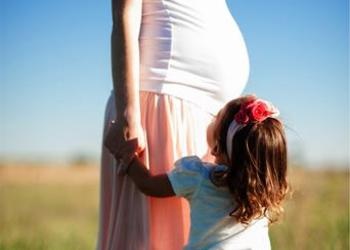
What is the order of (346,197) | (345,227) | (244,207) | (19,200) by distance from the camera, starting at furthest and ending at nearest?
(19,200) → (346,197) → (345,227) → (244,207)

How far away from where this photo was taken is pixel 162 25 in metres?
2.11

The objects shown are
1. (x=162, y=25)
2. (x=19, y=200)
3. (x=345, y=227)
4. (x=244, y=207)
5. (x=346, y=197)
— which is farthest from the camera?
(x=19, y=200)

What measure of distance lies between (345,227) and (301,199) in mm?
429

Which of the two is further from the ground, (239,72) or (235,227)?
(239,72)

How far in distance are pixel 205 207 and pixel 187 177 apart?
3.9 inches

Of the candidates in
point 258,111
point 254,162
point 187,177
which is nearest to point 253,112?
point 258,111

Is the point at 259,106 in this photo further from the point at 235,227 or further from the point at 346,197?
the point at 346,197

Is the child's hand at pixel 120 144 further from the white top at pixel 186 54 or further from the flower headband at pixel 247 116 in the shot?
the flower headband at pixel 247 116

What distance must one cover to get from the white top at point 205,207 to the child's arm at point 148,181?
0.03 meters

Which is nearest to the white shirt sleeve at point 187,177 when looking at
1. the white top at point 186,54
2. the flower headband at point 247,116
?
the flower headband at point 247,116

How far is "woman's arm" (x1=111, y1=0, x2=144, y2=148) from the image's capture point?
6.61 ft

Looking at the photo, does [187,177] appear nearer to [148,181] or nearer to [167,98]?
[148,181]

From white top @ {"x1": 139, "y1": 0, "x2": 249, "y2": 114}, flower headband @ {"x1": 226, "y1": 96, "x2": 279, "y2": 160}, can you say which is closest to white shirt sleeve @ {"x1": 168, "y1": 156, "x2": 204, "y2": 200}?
flower headband @ {"x1": 226, "y1": 96, "x2": 279, "y2": 160}

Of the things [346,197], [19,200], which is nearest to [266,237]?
[346,197]
